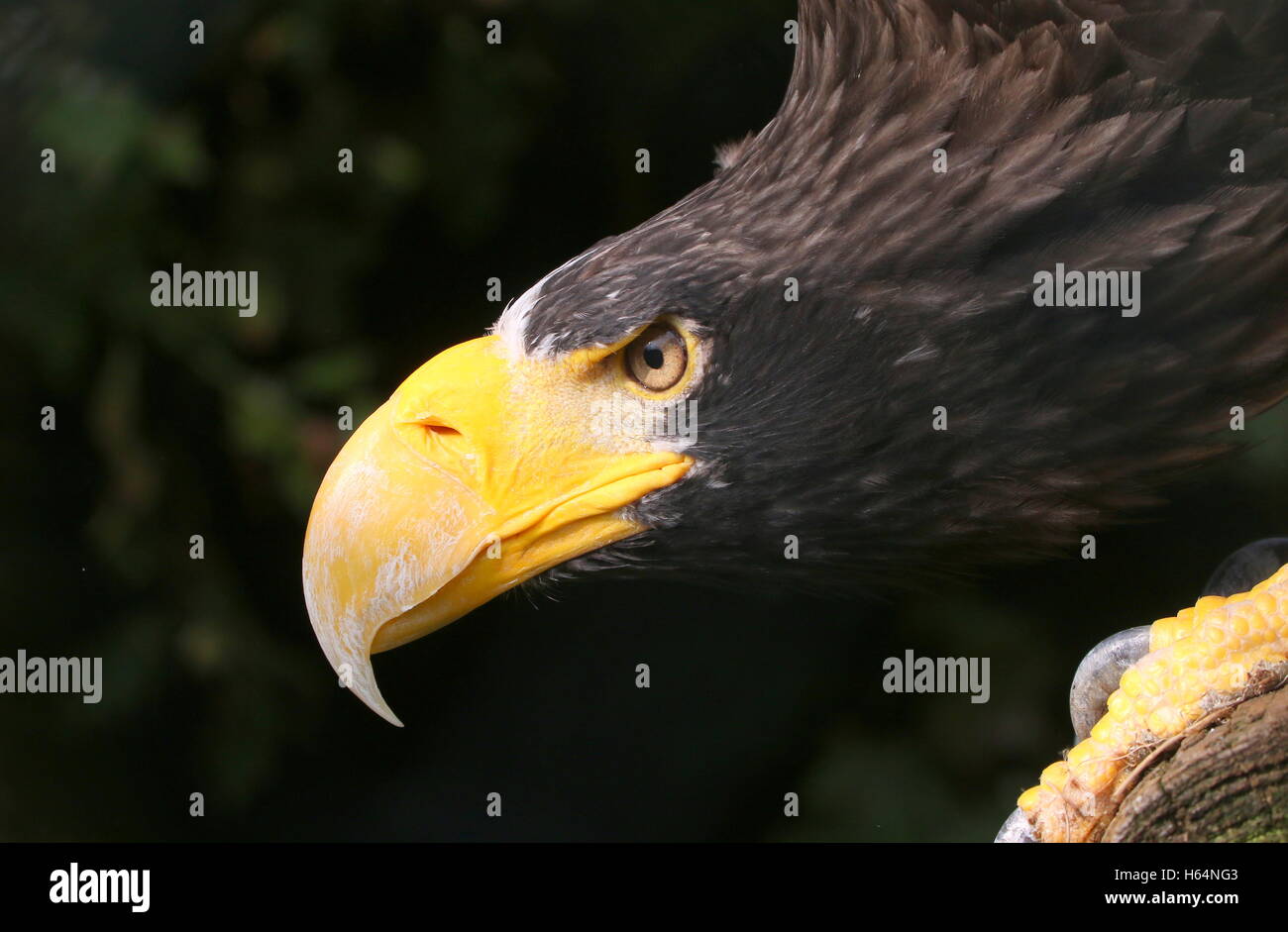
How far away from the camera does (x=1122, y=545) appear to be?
2.09 m

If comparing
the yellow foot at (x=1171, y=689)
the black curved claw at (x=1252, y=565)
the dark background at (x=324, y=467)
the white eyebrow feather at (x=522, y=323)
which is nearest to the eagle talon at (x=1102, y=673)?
the yellow foot at (x=1171, y=689)

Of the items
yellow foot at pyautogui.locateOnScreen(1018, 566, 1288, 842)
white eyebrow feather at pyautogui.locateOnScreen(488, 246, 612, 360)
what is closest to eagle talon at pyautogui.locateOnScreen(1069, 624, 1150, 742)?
yellow foot at pyautogui.locateOnScreen(1018, 566, 1288, 842)

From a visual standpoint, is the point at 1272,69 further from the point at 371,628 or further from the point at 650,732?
the point at 650,732

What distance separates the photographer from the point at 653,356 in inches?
58.7

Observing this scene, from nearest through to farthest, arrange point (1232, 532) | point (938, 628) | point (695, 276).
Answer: point (695, 276) < point (1232, 532) < point (938, 628)

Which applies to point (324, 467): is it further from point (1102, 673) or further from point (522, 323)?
point (1102, 673)

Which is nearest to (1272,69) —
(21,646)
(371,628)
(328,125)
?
(371,628)

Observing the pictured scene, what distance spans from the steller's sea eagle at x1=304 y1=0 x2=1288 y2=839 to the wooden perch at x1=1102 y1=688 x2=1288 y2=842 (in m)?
0.47

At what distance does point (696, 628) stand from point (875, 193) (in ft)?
3.53

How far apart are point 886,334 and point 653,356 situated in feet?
0.95

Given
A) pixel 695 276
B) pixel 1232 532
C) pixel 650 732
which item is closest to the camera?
pixel 695 276

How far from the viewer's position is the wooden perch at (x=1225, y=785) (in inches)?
45.1

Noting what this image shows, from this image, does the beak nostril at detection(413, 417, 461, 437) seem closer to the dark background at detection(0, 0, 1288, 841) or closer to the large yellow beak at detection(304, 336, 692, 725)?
the large yellow beak at detection(304, 336, 692, 725)

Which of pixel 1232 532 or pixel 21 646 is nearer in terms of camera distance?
pixel 1232 532
